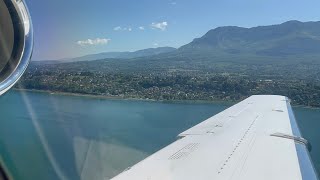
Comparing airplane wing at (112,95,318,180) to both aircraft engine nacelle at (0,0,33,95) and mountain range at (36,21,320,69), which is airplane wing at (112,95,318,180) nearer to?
aircraft engine nacelle at (0,0,33,95)

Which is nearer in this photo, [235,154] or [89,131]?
[235,154]

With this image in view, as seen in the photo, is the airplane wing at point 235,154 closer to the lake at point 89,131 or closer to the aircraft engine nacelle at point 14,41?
the aircraft engine nacelle at point 14,41

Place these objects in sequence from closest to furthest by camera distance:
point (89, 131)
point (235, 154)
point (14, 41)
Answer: point (14, 41) → point (235, 154) → point (89, 131)

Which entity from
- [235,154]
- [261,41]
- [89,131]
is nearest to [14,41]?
[235,154]

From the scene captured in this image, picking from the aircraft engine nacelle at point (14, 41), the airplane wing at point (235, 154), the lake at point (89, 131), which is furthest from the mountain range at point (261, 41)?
the aircraft engine nacelle at point (14, 41)

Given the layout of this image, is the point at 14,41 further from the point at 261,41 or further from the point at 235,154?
the point at 261,41

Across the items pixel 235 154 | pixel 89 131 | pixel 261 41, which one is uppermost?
pixel 235 154
